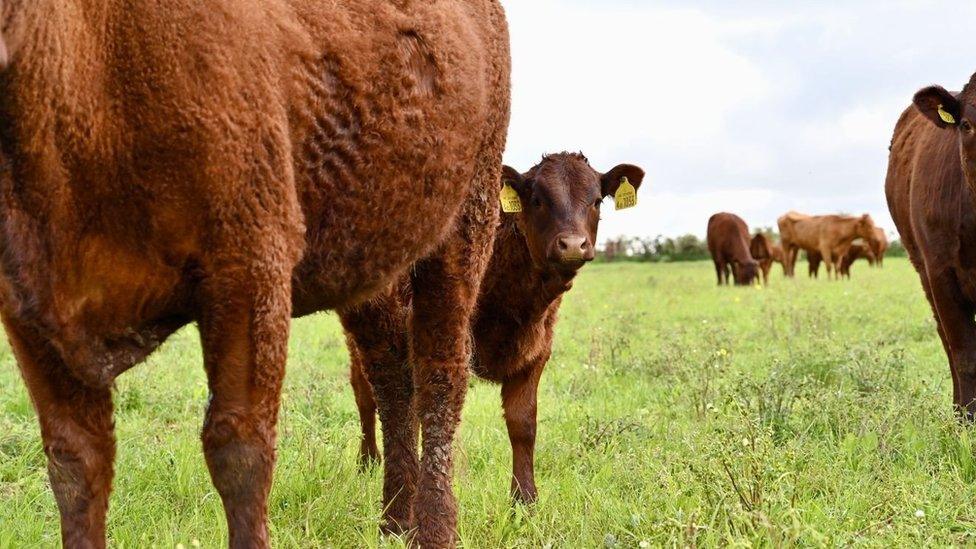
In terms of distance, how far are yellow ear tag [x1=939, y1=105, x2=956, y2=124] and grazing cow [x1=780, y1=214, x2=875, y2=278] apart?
1338 inches

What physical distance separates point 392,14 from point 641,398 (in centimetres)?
491

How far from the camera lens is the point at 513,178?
21.0ft

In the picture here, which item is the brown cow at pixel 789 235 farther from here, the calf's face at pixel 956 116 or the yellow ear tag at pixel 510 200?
the yellow ear tag at pixel 510 200

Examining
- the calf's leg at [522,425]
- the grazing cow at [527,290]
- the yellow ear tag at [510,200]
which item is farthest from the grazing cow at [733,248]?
the calf's leg at [522,425]

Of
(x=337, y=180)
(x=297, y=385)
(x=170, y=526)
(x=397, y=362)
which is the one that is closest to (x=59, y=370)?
(x=337, y=180)

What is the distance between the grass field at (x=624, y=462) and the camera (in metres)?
3.94

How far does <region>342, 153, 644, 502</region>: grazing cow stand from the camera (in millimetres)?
5512

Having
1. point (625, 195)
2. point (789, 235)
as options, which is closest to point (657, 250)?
point (789, 235)

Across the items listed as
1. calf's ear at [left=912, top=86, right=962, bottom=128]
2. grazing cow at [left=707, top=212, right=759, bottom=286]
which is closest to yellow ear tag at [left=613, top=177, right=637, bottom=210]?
calf's ear at [left=912, top=86, right=962, bottom=128]

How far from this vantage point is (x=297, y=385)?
776cm

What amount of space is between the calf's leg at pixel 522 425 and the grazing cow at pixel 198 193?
213 centimetres

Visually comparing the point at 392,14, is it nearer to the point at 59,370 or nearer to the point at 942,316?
the point at 59,370

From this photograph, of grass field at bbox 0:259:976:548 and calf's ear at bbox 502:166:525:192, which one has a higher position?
calf's ear at bbox 502:166:525:192

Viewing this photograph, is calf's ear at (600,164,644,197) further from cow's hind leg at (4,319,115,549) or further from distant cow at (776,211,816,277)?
distant cow at (776,211,816,277)
